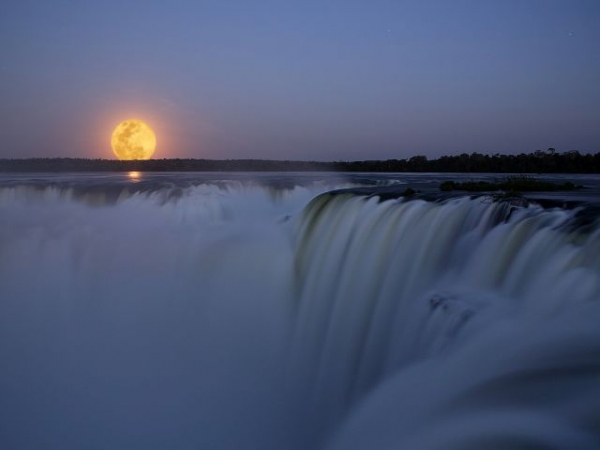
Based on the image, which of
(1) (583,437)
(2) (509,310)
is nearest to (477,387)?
(1) (583,437)

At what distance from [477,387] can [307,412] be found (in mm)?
3701

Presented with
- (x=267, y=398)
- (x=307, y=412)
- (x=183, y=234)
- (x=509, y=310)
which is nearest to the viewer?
(x=509, y=310)

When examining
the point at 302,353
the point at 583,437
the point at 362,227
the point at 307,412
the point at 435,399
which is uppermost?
the point at 362,227

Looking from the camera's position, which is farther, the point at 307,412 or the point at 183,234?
the point at 183,234

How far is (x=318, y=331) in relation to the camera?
7.81 meters

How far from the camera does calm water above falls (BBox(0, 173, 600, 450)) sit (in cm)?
368

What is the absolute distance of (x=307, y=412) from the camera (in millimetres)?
6824

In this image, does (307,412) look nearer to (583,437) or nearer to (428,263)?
(428,263)

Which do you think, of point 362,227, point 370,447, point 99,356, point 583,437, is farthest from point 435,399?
point 99,356

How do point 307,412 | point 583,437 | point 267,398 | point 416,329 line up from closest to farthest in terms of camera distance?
1. point 583,437
2. point 416,329
3. point 307,412
4. point 267,398

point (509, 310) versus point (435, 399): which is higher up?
point (509, 310)

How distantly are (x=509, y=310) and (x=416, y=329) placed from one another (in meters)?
1.20

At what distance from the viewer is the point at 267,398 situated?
7363mm

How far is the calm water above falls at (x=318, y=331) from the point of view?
3.68 metres
